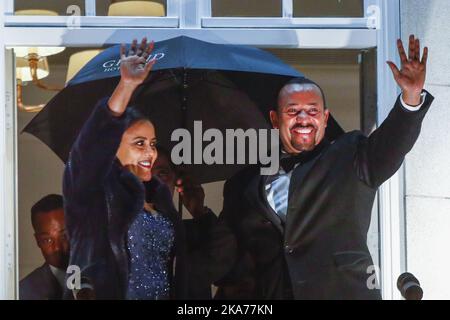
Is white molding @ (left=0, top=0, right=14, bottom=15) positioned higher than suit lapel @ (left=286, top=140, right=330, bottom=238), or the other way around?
white molding @ (left=0, top=0, right=14, bottom=15)

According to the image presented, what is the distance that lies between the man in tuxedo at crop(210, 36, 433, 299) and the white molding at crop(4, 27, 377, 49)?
0.24 meters

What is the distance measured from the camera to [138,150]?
Answer: 6.22m

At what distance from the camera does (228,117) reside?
6.27 meters

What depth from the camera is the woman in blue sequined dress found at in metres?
6.14

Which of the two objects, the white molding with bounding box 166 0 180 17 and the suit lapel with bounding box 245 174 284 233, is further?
the white molding with bounding box 166 0 180 17

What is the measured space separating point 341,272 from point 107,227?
125cm

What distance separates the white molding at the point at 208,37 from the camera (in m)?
6.29

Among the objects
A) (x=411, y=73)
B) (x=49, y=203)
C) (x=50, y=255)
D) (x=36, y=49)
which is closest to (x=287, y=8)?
(x=411, y=73)

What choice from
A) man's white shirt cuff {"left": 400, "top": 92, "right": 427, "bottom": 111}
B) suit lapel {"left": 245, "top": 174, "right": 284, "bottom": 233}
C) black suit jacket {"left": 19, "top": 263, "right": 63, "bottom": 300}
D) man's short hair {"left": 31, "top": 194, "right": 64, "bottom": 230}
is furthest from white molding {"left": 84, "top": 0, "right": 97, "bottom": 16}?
man's white shirt cuff {"left": 400, "top": 92, "right": 427, "bottom": 111}

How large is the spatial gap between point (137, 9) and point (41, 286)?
1565 millimetres

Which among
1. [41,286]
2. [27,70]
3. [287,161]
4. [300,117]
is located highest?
[27,70]

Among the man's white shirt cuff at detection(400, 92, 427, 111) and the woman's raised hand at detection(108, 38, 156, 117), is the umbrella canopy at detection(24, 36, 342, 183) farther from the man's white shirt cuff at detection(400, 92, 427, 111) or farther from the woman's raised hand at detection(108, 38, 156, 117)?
the man's white shirt cuff at detection(400, 92, 427, 111)

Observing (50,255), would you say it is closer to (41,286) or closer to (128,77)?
(41,286)
